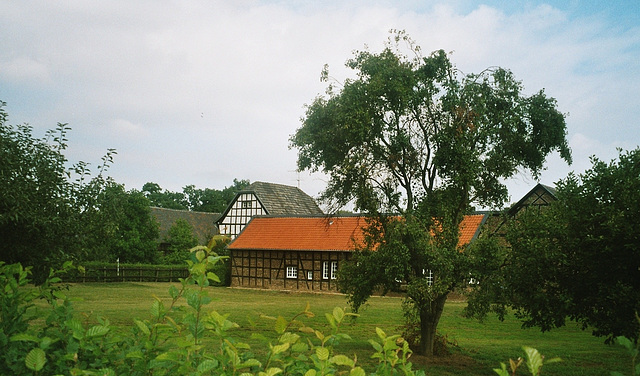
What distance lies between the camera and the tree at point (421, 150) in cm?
1619

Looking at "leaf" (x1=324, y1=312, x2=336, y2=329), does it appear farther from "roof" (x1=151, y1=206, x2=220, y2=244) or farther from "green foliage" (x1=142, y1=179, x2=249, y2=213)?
"green foliage" (x1=142, y1=179, x2=249, y2=213)

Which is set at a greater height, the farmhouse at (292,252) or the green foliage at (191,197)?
the green foliage at (191,197)

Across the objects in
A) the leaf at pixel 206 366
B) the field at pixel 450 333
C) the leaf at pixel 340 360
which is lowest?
the field at pixel 450 333

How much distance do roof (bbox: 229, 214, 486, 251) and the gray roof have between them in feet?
11.7

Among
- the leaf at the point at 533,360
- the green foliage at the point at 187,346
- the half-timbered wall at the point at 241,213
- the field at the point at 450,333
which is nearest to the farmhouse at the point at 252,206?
the half-timbered wall at the point at 241,213

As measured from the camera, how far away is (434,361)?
1742cm

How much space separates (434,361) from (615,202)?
25.2ft

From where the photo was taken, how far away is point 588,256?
40.0 ft


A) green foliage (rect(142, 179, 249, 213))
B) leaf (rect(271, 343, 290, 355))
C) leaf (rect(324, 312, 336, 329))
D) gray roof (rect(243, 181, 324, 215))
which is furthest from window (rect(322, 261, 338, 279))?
green foliage (rect(142, 179, 249, 213))

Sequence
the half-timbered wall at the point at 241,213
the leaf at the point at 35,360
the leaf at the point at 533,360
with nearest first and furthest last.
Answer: the leaf at the point at 533,360, the leaf at the point at 35,360, the half-timbered wall at the point at 241,213

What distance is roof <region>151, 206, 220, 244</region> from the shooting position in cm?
6688

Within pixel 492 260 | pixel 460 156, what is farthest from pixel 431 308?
pixel 460 156

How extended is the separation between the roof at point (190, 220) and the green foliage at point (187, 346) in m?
64.0

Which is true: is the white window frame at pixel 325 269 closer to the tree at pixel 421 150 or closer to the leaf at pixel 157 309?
the tree at pixel 421 150
